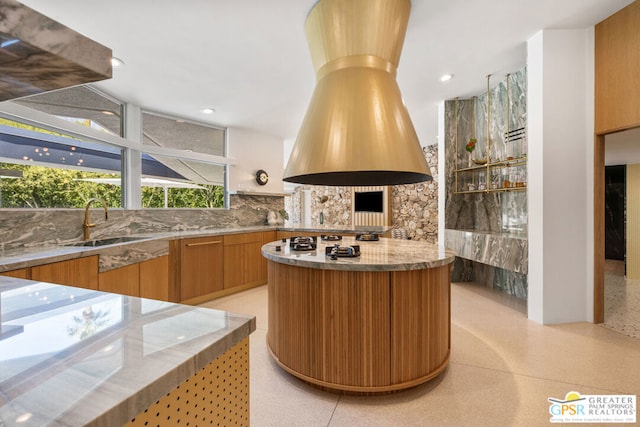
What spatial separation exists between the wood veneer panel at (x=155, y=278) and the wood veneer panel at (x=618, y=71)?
4579mm

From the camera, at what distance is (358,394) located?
5.77 feet

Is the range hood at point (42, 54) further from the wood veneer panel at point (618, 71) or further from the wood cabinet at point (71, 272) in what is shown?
the wood veneer panel at point (618, 71)

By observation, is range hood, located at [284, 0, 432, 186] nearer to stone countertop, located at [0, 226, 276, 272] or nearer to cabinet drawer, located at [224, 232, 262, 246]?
stone countertop, located at [0, 226, 276, 272]

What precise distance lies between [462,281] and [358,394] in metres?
3.36

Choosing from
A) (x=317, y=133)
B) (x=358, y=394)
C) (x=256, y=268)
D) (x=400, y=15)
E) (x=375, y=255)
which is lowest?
(x=358, y=394)

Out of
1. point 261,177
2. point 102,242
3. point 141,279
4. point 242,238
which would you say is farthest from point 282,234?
point 102,242

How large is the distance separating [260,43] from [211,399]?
109 inches

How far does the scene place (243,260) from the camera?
13.8ft

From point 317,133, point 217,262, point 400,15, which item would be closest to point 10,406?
point 317,133

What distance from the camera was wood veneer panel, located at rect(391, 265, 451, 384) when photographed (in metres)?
1.72

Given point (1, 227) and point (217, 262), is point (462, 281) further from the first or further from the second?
point (1, 227)

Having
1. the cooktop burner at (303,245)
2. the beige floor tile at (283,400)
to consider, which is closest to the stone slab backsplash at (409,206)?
the cooktop burner at (303,245)

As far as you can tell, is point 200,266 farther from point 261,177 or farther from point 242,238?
point 261,177

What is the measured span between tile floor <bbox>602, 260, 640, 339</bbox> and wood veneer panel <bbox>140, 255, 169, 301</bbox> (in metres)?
4.43
